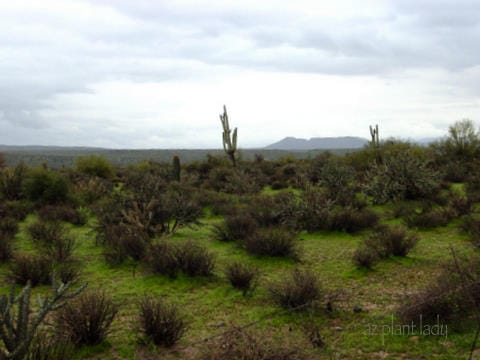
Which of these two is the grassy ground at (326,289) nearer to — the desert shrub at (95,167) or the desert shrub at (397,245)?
the desert shrub at (397,245)

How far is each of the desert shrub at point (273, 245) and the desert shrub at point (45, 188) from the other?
41.7ft

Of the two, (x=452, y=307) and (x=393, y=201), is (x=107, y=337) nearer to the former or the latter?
(x=452, y=307)

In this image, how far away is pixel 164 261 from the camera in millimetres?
8469

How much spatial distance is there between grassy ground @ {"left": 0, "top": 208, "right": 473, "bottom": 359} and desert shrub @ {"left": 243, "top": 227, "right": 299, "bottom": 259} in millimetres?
224

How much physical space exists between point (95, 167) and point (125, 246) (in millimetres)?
24353

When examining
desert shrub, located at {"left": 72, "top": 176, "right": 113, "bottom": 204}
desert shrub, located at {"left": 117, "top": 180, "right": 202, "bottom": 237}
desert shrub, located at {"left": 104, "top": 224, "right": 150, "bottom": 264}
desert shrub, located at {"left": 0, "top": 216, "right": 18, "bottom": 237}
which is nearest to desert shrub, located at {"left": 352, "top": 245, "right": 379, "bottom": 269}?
desert shrub, located at {"left": 104, "top": 224, "right": 150, "bottom": 264}

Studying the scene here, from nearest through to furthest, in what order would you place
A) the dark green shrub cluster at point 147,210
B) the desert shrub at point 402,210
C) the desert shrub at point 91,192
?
the dark green shrub cluster at point 147,210
the desert shrub at point 402,210
the desert shrub at point 91,192

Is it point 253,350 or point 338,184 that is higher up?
point 338,184

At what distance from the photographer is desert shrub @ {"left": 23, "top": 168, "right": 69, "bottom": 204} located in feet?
64.4

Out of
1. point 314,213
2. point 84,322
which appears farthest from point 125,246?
point 314,213

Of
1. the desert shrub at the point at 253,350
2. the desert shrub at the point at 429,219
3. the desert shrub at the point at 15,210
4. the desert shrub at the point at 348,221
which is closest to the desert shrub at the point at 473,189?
the desert shrub at the point at 429,219

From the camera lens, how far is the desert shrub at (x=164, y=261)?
8.46m

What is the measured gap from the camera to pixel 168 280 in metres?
8.34

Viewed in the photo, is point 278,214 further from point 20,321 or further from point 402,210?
point 20,321
